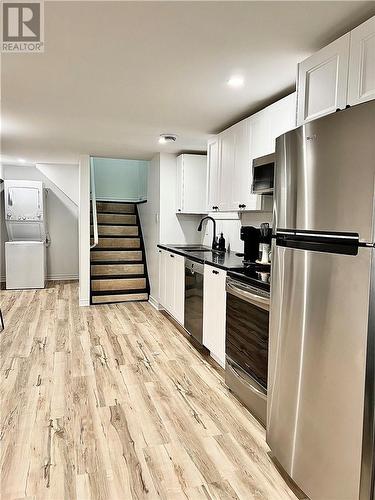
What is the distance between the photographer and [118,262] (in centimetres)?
612

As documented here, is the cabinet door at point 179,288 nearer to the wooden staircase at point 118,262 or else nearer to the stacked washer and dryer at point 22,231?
the wooden staircase at point 118,262

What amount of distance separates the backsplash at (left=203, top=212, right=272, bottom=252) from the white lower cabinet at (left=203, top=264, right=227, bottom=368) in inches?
32.5

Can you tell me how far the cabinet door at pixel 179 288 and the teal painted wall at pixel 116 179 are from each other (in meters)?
3.36

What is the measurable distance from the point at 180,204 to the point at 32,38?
3.16 m

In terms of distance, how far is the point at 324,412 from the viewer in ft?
5.16

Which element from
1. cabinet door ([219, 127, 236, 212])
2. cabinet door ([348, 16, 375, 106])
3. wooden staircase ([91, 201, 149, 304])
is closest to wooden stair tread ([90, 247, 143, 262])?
wooden staircase ([91, 201, 149, 304])

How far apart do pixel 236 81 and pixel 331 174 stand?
52.1 inches

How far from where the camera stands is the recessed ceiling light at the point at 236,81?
2.43m

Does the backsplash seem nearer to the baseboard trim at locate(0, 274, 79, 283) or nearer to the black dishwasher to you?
the black dishwasher

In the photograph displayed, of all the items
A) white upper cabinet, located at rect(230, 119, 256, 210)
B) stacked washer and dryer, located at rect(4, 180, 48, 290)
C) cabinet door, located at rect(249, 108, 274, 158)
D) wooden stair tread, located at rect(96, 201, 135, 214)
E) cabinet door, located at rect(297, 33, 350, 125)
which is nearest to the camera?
cabinet door, located at rect(297, 33, 350, 125)

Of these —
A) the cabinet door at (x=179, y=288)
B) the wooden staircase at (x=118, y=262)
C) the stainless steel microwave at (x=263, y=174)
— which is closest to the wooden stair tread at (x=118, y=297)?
the wooden staircase at (x=118, y=262)

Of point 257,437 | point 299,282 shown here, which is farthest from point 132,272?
point 299,282

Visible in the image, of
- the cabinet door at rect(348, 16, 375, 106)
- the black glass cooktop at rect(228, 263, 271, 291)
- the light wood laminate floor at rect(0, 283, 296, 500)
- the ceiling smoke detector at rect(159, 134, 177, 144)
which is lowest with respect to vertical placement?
the light wood laminate floor at rect(0, 283, 296, 500)

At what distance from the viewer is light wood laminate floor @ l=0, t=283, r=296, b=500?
181 centimetres
